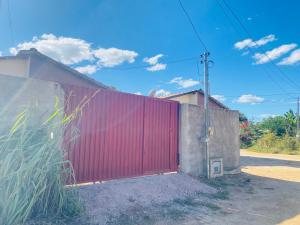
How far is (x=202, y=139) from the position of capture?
7.41m

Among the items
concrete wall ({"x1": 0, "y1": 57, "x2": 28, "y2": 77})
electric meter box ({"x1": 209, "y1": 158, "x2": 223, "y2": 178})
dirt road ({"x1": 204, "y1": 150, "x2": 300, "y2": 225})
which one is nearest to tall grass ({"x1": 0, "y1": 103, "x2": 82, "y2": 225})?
dirt road ({"x1": 204, "y1": 150, "x2": 300, "y2": 225})

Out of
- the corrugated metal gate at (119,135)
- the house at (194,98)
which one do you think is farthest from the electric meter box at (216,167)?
the house at (194,98)

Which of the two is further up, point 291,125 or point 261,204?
point 291,125

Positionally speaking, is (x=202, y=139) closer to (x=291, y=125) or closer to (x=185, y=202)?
(x=185, y=202)

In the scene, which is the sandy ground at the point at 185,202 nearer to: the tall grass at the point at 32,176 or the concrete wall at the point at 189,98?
the tall grass at the point at 32,176

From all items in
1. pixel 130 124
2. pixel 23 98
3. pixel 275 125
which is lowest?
pixel 130 124

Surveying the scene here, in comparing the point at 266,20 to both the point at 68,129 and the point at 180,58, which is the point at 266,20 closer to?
the point at 180,58

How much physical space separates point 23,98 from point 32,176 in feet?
5.19

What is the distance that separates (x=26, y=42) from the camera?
35.0ft

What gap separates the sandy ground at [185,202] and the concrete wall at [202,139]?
0.62m

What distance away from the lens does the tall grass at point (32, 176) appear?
289 cm

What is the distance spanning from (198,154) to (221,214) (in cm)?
298

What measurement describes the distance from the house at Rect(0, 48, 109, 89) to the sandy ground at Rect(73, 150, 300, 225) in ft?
22.7

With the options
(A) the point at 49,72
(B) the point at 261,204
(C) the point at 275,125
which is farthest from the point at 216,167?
(C) the point at 275,125
